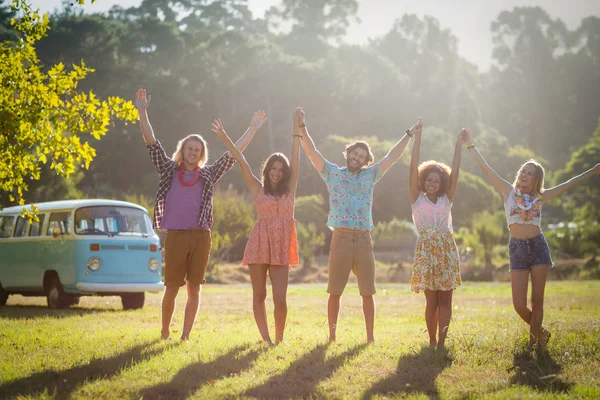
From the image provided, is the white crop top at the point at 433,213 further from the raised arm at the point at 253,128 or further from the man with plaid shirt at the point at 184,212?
the man with plaid shirt at the point at 184,212

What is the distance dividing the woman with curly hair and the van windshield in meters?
7.96

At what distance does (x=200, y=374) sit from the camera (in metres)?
6.48

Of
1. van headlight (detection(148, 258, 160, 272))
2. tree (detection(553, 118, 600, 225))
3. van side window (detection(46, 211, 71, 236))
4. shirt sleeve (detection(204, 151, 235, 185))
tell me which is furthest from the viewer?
tree (detection(553, 118, 600, 225))

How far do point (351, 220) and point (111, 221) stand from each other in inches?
303

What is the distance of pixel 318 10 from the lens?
3312 inches

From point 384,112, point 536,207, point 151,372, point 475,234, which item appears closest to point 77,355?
point 151,372

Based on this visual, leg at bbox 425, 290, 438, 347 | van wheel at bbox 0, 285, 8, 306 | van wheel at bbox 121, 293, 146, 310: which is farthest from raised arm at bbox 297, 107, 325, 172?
van wheel at bbox 0, 285, 8, 306

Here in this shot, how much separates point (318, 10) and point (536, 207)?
79.1 metres

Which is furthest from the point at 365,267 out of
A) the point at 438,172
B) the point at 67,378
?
the point at 67,378

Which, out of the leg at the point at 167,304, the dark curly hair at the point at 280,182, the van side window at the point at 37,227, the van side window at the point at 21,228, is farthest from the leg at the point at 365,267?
the van side window at the point at 21,228

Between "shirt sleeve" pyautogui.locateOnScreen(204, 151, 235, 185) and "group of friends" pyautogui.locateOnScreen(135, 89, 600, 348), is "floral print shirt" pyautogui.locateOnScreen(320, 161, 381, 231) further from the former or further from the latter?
"shirt sleeve" pyautogui.locateOnScreen(204, 151, 235, 185)

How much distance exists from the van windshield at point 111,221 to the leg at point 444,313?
821 cm

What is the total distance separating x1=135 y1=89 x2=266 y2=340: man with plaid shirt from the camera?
8094 millimetres

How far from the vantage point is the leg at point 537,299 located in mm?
7637
